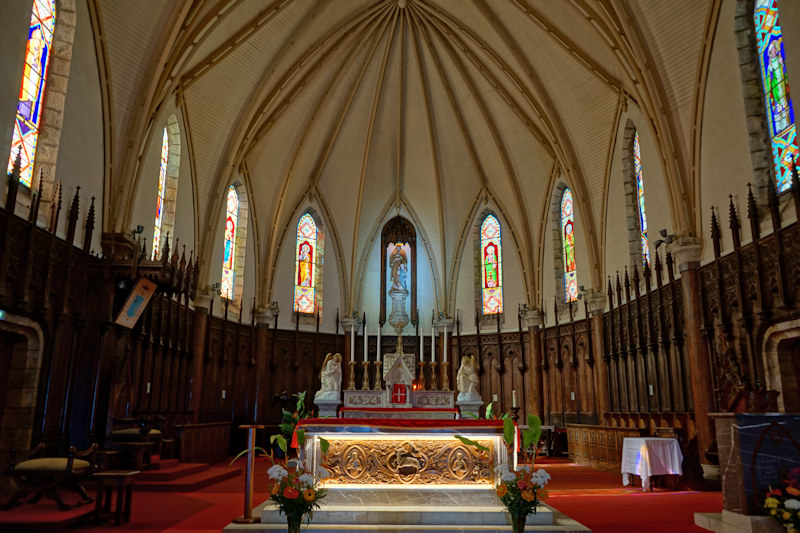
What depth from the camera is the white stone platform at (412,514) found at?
716 centimetres

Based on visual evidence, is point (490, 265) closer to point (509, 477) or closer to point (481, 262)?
point (481, 262)

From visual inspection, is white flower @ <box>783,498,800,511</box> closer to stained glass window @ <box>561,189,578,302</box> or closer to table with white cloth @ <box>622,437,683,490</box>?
table with white cloth @ <box>622,437,683,490</box>

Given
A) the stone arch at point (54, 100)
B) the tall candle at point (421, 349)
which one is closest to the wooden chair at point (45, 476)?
the stone arch at point (54, 100)

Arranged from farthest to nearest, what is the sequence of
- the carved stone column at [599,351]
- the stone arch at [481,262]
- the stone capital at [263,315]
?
the stone arch at [481,262]
the stone capital at [263,315]
the carved stone column at [599,351]

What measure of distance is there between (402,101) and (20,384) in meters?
16.6

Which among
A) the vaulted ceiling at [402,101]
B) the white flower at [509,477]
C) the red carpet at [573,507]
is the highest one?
the vaulted ceiling at [402,101]

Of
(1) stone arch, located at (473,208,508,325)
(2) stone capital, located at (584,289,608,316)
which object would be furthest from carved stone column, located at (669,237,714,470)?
(1) stone arch, located at (473,208,508,325)

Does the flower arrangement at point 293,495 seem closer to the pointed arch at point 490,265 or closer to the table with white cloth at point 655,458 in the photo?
the table with white cloth at point 655,458

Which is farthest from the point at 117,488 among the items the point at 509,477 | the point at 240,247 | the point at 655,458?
the point at 240,247

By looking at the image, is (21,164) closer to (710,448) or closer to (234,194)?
(234,194)

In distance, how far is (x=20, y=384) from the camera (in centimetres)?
1102

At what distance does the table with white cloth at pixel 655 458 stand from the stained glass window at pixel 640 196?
21.2 feet

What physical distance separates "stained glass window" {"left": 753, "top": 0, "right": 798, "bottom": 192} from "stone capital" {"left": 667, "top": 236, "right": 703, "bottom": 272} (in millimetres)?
2486

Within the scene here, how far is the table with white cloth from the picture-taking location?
37.4ft
